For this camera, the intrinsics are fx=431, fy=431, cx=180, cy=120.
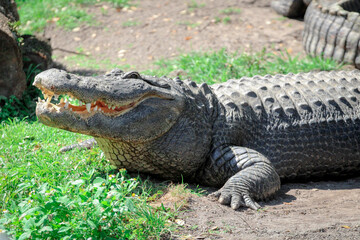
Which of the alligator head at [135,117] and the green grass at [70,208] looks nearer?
the green grass at [70,208]

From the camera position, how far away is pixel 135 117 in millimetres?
3949

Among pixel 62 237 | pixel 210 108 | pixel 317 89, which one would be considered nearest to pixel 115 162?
pixel 210 108

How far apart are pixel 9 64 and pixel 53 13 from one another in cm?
515

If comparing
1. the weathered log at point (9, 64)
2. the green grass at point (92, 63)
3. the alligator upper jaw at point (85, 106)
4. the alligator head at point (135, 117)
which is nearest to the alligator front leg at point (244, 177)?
the alligator head at point (135, 117)

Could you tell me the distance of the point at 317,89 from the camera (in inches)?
191

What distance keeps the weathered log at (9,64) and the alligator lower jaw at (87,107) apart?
2724 millimetres

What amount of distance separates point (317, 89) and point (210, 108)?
1.35 m

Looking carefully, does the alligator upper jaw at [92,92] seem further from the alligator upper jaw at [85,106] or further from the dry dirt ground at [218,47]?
the dry dirt ground at [218,47]

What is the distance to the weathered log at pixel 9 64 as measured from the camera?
608 cm

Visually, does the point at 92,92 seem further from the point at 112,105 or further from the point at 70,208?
the point at 70,208

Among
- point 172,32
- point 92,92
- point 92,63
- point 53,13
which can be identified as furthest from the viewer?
point 53,13

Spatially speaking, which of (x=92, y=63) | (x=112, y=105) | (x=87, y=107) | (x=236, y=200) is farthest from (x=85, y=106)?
(x=92, y=63)

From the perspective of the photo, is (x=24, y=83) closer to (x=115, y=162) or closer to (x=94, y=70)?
(x=94, y=70)

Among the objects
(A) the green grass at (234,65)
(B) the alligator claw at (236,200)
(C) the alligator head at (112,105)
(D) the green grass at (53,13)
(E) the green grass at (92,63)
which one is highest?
(C) the alligator head at (112,105)
